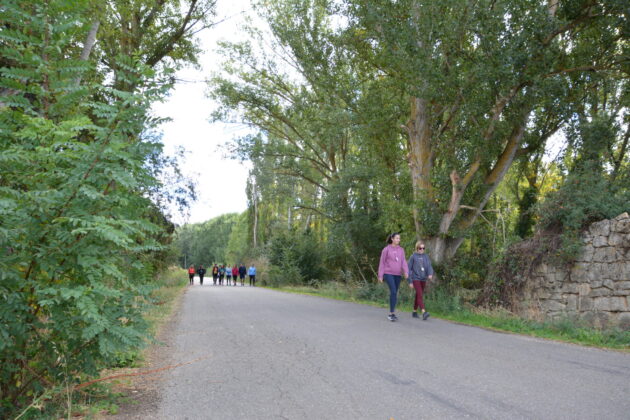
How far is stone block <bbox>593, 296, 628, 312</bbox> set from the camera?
8.84 metres

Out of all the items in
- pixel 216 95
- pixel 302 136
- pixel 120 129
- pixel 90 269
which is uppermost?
pixel 216 95

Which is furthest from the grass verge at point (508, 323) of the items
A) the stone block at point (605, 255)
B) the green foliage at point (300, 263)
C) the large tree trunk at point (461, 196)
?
the green foliage at point (300, 263)

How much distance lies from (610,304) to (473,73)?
653 centimetres

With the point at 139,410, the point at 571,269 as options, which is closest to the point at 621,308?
the point at 571,269

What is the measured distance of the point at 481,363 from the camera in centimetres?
555

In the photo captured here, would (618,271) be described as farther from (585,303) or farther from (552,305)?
(552,305)

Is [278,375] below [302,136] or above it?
below

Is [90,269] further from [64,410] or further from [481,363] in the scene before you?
[481,363]

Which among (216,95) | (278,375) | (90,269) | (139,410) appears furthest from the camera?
(216,95)

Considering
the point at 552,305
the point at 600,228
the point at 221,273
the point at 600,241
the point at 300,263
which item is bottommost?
the point at 221,273

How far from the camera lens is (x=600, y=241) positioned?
9.43m

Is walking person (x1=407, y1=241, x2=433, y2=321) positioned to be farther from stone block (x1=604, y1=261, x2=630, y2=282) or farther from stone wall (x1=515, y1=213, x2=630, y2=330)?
stone block (x1=604, y1=261, x2=630, y2=282)

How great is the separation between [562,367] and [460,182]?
29.0 feet

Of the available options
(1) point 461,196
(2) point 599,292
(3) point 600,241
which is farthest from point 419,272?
(1) point 461,196
